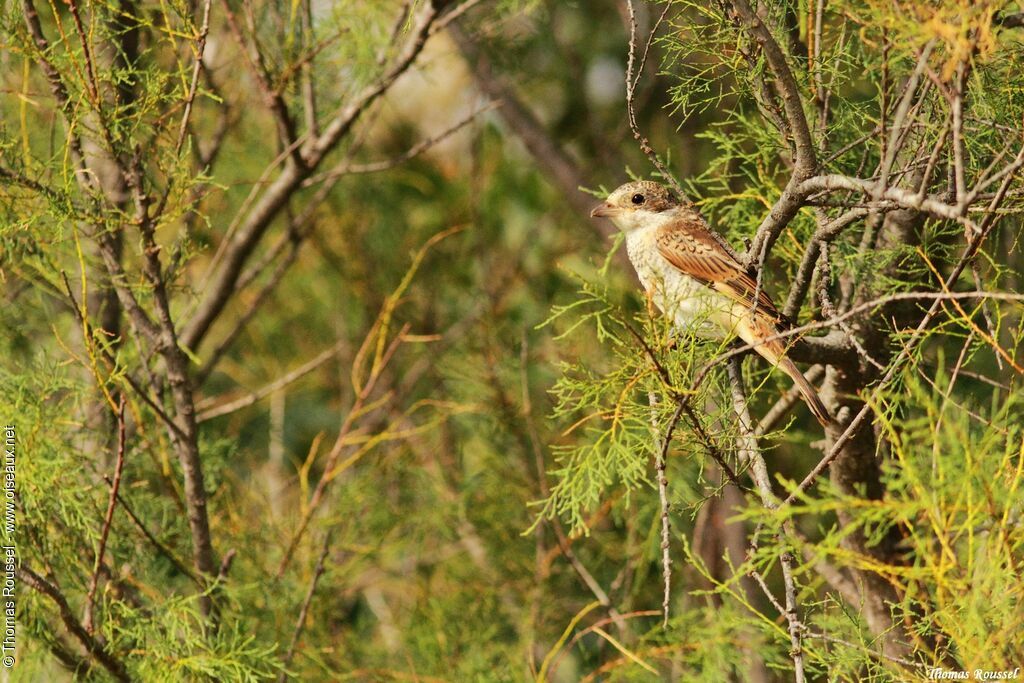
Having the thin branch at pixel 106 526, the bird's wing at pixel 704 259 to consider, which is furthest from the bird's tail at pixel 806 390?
the thin branch at pixel 106 526

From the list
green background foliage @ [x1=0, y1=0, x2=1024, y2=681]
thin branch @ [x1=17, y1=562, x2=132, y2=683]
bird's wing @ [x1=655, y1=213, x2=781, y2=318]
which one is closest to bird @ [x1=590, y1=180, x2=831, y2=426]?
bird's wing @ [x1=655, y1=213, x2=781, y2=318]

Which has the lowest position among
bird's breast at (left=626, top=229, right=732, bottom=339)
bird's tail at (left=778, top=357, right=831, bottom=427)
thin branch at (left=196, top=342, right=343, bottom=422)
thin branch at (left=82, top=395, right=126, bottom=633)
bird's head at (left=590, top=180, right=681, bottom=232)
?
bird's tail at (left=778, top=357, right=831, bottom=427)

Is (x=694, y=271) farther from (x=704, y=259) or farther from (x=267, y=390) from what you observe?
(x=267, y=390)

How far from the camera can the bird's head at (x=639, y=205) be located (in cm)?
396

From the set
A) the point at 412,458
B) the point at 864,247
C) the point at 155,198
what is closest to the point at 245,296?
the point at 412,458

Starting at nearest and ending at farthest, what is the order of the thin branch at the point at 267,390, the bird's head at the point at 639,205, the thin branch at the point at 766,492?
the thin branch at the point at 766,492
the bird's head at the point at 639,205
the thin branch at the point at 267,390

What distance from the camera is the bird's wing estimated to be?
3.23 metres

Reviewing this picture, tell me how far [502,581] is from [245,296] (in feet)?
10.5

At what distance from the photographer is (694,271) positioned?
3.51 meters

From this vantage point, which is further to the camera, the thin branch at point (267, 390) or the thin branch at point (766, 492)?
the thin branch at point (267, 390)

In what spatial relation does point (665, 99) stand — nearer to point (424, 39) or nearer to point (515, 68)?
point (515, 68)

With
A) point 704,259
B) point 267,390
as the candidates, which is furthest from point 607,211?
point 267,390

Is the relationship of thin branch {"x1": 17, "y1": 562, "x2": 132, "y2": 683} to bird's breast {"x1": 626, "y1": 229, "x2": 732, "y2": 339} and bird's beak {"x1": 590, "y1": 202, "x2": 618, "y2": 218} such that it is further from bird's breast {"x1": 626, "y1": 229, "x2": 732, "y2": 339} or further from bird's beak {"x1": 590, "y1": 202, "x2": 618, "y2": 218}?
bird's beak {"x1": 590, "y1": 202, "x2": 618, "y2": 218}

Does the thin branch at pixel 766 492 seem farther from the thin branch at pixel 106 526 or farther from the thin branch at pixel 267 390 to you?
the thin branch at pixel 267 390
